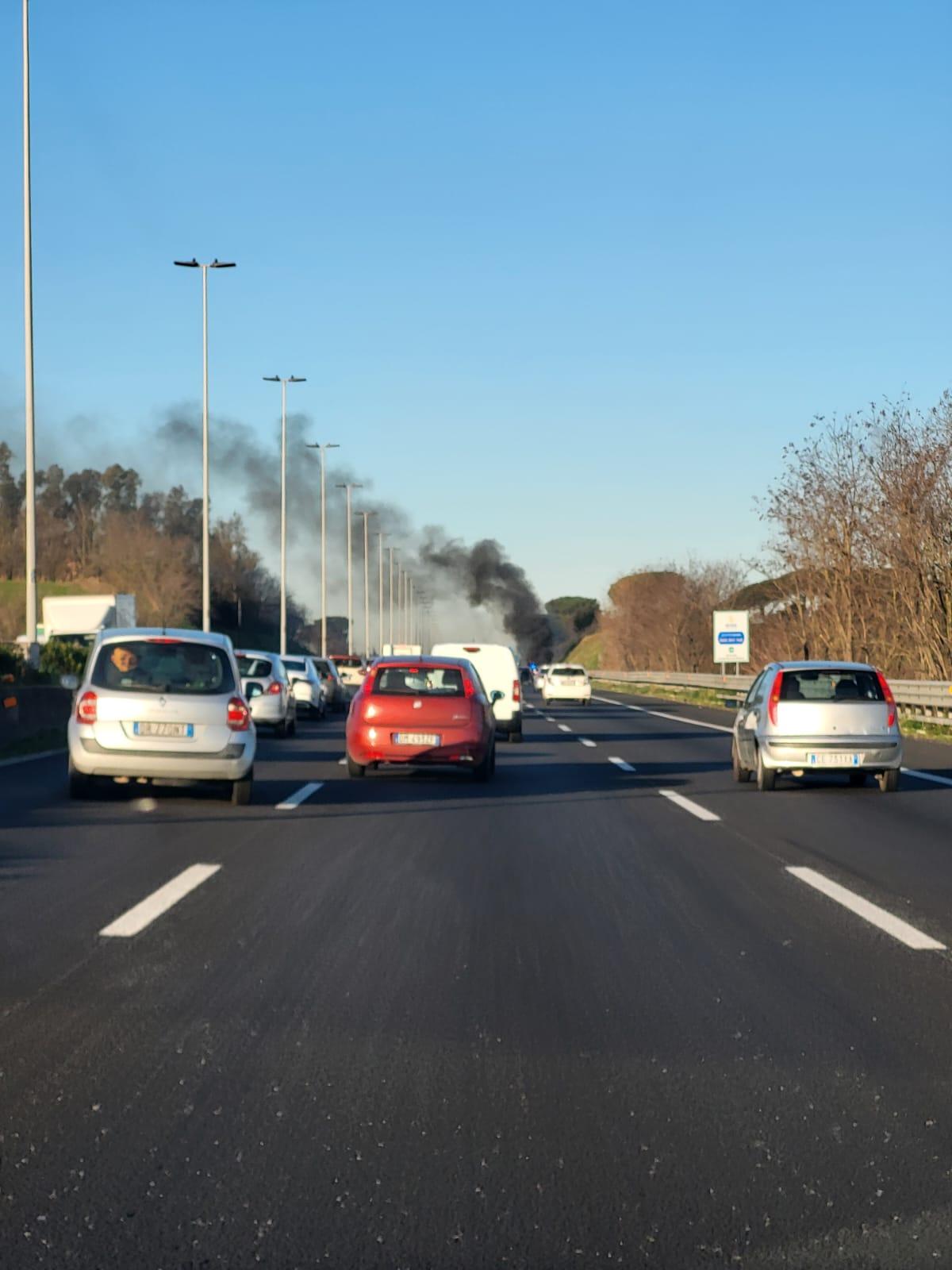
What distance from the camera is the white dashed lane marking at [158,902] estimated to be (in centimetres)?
852

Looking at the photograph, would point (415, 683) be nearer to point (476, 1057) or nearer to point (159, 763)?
point (159, 763)

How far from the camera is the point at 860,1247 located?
4066 mm

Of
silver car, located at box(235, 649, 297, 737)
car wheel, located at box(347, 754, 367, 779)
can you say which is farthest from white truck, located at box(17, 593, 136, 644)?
car wheel, located at box(347, 754, 367, 779)

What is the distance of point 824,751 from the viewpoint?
1788 centimetres

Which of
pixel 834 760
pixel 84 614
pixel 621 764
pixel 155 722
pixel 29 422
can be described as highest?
pixel 29 422

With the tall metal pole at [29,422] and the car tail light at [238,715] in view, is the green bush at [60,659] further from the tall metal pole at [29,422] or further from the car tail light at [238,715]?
the car tail light at [238,715]

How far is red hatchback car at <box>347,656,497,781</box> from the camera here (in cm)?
1909

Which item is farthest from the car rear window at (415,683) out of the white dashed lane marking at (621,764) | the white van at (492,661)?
the white van at (492,661)

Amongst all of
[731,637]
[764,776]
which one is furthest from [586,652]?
[764,776]

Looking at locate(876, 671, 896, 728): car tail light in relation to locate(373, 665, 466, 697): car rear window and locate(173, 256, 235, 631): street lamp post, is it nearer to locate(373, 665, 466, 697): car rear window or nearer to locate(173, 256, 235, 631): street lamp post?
locate(373, 665, 466, 697): car rear window

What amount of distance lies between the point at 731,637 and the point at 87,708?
4690 centimetres

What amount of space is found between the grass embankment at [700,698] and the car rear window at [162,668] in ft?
22.2

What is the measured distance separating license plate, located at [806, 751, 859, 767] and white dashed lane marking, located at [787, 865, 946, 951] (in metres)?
6.59

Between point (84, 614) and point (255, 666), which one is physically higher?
point (84, 614)
